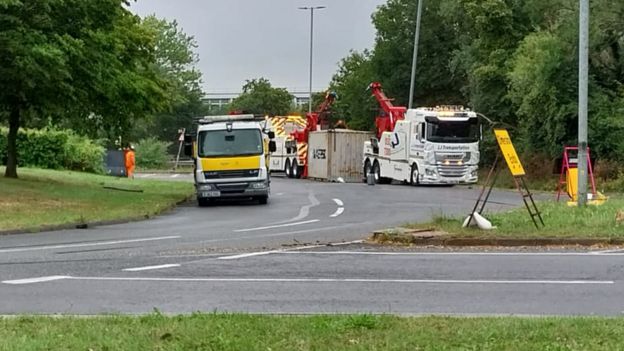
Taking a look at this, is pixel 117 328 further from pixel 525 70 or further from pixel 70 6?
pixel 525 70

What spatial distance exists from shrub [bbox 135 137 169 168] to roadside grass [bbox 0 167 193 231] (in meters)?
49.5

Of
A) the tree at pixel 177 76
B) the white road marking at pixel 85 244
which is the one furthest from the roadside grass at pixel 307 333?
the tree at pixel 177 76

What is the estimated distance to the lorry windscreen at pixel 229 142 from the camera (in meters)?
28.9

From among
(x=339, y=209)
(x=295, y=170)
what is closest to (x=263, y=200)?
(x=339, y=209)

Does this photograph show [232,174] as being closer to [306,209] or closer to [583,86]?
[306,209]

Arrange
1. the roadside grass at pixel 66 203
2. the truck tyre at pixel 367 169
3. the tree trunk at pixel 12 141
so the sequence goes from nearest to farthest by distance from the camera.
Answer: the roadside grass at pixel 66 203 → the tree trunk at pixel 12 141 → the truck tyre at pixel 367 169

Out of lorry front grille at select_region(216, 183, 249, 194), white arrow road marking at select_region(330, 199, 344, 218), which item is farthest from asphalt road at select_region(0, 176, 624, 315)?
lorry front grille at select_region(216, 183, 249, 194)

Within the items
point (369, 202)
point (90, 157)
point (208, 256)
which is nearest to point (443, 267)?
point (208, 256)

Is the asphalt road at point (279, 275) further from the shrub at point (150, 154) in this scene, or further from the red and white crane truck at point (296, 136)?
the shrub at point (150, 154)

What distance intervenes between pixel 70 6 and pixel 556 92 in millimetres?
20029

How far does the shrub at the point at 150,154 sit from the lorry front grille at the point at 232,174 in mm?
53769

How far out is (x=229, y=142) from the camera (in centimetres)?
2902

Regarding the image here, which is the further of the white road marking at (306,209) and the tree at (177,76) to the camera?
the tree at (177,76)

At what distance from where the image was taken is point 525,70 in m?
38.3
